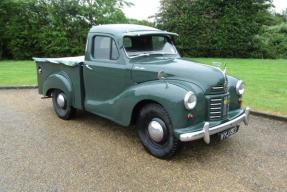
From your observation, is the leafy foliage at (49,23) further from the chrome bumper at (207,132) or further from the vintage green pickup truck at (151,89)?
the chrome bumper at (207,132)

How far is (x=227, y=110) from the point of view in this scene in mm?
5211

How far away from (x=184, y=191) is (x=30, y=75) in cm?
929

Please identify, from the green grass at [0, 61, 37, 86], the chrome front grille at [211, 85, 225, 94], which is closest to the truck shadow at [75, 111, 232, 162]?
the chrome front grille at [211, 85, 225, 94]

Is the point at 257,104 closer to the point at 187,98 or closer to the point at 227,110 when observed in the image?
the point at 227,110

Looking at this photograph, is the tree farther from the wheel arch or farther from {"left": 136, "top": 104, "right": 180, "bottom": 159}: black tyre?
{"left": 136, "top": 104, "right": 180, "bottom": 159}: black tyre

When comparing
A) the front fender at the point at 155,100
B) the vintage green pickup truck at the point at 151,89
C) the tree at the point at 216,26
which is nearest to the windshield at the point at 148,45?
the vintage green pickup truck at the point at 151,89

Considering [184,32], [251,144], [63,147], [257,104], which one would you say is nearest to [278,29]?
[184,32]

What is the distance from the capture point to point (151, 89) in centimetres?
496

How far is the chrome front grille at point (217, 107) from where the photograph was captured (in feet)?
16.1

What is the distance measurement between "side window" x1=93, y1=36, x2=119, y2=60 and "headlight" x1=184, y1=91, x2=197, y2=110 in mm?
Result: 1651

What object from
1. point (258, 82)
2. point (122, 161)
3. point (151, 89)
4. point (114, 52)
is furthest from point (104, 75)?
point (258, 82)

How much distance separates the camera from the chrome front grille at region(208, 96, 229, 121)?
194 inches

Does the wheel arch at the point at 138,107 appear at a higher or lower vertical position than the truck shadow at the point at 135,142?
higher

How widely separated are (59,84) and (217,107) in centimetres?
328
